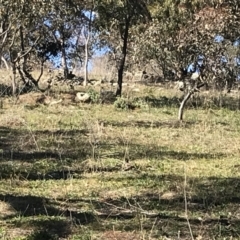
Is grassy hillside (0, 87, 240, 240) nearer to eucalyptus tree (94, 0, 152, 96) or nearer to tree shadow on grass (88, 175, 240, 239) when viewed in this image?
tree shadow on grass (88, 175, 240, 239)

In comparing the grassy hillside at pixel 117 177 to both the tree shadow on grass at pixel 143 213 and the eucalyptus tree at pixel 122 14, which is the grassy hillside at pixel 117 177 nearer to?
the tree shadow on grass at pixel 143 213

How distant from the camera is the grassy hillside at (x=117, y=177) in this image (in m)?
5.72

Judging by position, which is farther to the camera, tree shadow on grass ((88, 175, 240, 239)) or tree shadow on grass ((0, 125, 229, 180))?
tree shadow on grass ((0, 125, 229, 180))

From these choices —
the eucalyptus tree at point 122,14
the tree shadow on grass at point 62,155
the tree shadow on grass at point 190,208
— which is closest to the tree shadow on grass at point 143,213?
the tree shadow on grass at point 190,208

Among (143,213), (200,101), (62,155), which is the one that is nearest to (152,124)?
(62,155)

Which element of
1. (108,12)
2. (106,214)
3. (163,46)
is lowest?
(106,214)

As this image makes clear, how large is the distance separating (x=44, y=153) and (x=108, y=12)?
12.5 m

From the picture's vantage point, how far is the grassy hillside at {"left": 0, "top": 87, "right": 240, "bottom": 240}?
18.8ft

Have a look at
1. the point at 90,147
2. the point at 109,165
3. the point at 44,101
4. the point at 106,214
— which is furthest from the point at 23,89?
the point at 106,214

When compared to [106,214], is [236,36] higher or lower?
higher

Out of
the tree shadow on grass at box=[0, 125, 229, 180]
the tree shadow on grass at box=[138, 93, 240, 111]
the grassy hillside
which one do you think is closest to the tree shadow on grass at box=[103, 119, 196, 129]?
the grassy hillside

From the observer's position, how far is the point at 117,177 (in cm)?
833

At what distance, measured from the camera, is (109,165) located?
912 centimetres

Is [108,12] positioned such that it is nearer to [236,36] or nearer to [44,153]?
[236,36]
